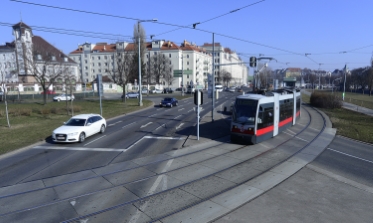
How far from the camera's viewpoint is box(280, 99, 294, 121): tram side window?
16.5m

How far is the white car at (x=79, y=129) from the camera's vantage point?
1413 centimetres

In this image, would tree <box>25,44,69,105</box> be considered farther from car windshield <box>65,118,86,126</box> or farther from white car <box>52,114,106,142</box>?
car windshield <box>65,118,86,126</box>

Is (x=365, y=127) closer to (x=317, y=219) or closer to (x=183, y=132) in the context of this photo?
(x=183, y=132)

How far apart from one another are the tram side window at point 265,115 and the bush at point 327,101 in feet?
83.5

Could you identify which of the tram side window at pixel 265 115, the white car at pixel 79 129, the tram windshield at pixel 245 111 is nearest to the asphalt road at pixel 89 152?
the white car at pixel 79 129

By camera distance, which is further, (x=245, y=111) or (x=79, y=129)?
(x=79, y=129)

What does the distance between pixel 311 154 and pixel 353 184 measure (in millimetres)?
3570

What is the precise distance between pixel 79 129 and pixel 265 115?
1064 cm

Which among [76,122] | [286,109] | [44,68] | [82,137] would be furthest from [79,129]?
[44,68]

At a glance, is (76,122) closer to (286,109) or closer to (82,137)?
(82,137)

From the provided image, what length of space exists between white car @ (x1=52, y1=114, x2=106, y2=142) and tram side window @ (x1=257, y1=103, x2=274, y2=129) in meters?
10.0

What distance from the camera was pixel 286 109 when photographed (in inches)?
686

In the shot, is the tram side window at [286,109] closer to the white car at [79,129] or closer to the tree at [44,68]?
the white car at [79,129]

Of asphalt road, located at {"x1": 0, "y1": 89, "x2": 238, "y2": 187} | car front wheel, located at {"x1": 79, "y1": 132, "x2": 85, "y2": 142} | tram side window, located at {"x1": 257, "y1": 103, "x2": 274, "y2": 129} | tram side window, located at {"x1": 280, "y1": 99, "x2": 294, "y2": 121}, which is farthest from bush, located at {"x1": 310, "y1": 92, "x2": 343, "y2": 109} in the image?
car front wheel, located at {"x1": 79, "y1": 132, "x2": 85, "y2": 142}
